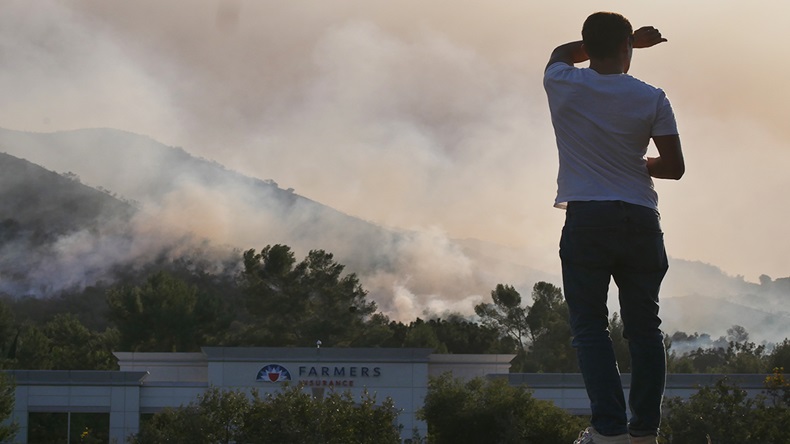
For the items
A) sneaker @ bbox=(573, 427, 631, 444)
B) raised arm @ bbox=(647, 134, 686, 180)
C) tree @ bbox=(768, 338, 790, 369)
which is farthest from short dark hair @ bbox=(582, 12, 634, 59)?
tree @ bbox=(768, 338, 790, 369)

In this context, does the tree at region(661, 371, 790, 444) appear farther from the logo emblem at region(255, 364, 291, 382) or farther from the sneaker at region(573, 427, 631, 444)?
the sneaker at region(573, 427, 631, 444)

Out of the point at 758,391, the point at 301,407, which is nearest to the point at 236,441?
the point at 301,407

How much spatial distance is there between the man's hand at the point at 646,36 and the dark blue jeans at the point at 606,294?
97 centimetres

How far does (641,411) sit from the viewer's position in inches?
253

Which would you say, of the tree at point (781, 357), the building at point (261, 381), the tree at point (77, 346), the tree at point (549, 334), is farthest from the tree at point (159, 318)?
the tree at point (781, 357)

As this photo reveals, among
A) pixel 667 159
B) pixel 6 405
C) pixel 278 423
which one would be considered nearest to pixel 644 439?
pixel 667 159

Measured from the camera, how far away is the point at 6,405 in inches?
3034

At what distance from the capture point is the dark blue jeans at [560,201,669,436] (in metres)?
6.38

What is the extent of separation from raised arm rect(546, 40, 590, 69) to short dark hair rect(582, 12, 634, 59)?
0.13 metres

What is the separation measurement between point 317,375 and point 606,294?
276ft

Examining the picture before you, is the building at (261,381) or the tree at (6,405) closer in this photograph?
the tree at (6,405)

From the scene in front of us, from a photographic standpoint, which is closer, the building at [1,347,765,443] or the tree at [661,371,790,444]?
the tree at [661,371,790,444]

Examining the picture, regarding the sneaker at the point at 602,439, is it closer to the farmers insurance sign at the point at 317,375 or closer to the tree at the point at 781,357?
the farmers insurance sign at the point at 317,375

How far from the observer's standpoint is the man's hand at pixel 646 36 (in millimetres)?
6876
